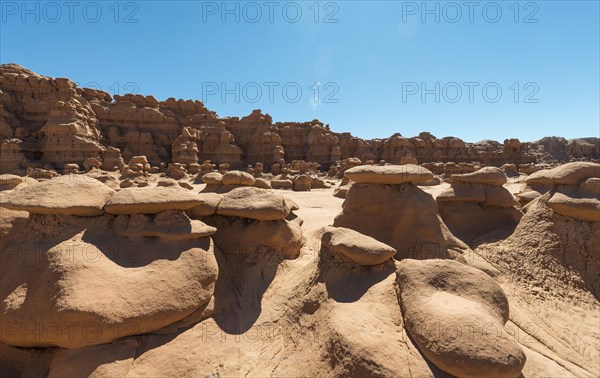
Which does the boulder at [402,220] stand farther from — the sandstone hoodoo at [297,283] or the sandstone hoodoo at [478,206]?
the sandstone hoodoo at [478,206]

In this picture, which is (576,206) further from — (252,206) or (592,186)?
(252,206)

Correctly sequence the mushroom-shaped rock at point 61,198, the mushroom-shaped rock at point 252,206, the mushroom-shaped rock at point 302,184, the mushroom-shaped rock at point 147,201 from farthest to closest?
the mushroom-shaped rock at point 302,184
the mushroom-shaped rock at point 252,206
the mushroom-shaped rock at point 147,201
the mushroom-shaped rock at point 61,198

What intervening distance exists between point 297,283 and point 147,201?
2175 millimetres

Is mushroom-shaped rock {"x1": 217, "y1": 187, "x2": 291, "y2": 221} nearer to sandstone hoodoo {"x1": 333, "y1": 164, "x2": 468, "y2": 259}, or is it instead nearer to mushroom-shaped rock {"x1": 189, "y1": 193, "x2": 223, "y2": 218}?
mushroom-shaped rock {"x1": 189, "y1": 193, "x2": 223, "y2": 218}

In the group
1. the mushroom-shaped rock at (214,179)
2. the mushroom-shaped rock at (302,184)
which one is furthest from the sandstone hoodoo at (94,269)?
the mushroom-shaped rock at (302,184)

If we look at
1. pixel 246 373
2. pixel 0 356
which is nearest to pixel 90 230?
pixel 0 356

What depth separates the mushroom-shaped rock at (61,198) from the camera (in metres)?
3.59

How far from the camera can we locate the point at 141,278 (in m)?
3.47

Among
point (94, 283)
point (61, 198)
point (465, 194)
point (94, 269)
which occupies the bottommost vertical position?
point (94, 283)

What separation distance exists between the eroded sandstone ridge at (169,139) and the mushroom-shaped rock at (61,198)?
21.5 m

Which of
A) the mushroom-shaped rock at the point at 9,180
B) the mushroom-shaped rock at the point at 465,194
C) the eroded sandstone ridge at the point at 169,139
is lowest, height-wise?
the mushroom-shaped rock at the point at 465,194

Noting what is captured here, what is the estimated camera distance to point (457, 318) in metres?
2.66

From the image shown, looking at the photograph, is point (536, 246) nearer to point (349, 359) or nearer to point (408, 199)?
point (408, 199)

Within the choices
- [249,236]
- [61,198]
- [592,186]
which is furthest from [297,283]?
[592,186]
